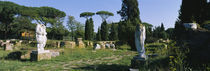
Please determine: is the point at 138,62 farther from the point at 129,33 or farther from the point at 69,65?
the point at 129,33

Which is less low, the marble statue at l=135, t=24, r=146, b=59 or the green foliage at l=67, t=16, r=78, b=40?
the green foliage at l=67, t=16, r=78, b=40

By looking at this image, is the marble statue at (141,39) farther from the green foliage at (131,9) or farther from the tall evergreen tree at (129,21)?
the green foliage at (131,9)

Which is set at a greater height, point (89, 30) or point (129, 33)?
point (89, 30)

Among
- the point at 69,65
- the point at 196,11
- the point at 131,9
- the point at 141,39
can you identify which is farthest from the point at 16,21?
the point at 196,11

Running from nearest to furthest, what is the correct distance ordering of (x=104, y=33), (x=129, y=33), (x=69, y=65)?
(x=69, y=65) < (x=129, y=33) < (x=104, y=33)

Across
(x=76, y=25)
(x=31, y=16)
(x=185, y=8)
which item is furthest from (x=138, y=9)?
(x=31, y=16)

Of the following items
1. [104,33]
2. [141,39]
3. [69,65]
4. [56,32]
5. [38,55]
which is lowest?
[69,65]

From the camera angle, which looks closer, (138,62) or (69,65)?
(138,62)

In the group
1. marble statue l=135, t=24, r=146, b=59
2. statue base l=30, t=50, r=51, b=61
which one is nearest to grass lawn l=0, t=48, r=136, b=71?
statue base l=30, t=50, r=51, b=61

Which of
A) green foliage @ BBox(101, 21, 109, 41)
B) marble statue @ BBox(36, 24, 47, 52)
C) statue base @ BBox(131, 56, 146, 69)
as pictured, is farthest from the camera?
green foliage @ BBox(101, 21, 109, 41)

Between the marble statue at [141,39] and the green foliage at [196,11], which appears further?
the green foliage at [196,11]

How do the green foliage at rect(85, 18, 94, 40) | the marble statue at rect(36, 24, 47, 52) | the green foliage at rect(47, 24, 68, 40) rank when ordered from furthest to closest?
the green foliage at rect(47, 24, 68, 40), the green foliage at rect(85, 18, 94, 40), the marble statue at rect(36, 24, 47, 52)

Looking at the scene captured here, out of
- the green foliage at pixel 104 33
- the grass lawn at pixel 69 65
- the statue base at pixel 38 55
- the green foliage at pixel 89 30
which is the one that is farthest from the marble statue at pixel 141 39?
the green foliage at pixel 104 33

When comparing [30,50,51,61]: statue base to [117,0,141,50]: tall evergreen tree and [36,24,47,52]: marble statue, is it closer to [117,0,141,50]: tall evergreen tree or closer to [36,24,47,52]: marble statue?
[36,24,47,52]: marble statue
